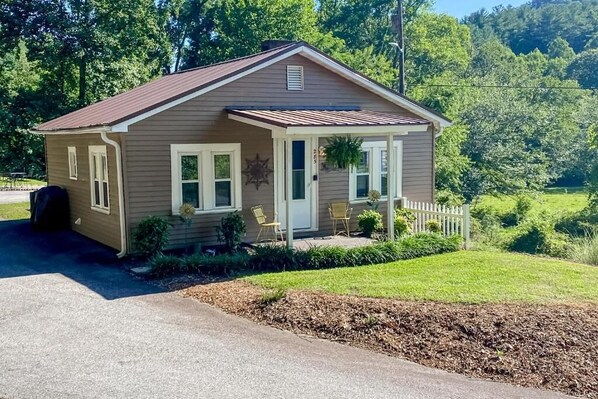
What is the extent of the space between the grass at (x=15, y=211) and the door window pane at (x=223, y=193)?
9134mm

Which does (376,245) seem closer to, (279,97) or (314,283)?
(314,283)

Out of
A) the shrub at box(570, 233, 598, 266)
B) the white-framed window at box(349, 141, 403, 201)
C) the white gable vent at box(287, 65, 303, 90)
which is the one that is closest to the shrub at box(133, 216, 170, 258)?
the white gable vent at box(287, 65, 303, 90)

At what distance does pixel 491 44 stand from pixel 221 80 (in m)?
53.9

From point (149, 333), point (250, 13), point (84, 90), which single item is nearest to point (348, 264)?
point (149, 333)

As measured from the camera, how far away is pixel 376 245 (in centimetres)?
1209

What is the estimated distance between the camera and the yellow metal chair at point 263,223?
42.9ft

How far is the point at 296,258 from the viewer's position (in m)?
11.3

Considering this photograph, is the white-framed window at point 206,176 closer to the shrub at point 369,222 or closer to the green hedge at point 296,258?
the green hedge at point 296,258

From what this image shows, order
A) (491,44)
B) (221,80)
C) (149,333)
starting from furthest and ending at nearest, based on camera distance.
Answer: (491,44), (221,80), (149,333)

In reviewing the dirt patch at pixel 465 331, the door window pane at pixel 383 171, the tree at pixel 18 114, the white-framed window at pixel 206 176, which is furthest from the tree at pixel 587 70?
the dirt patch at pixel 465 331

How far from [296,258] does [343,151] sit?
3.09 meters

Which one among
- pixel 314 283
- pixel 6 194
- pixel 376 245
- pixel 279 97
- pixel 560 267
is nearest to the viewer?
pixel 314 283

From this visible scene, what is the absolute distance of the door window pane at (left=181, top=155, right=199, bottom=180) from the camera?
1278 centimetres

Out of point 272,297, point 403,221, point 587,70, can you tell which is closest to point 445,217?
point 403,221
